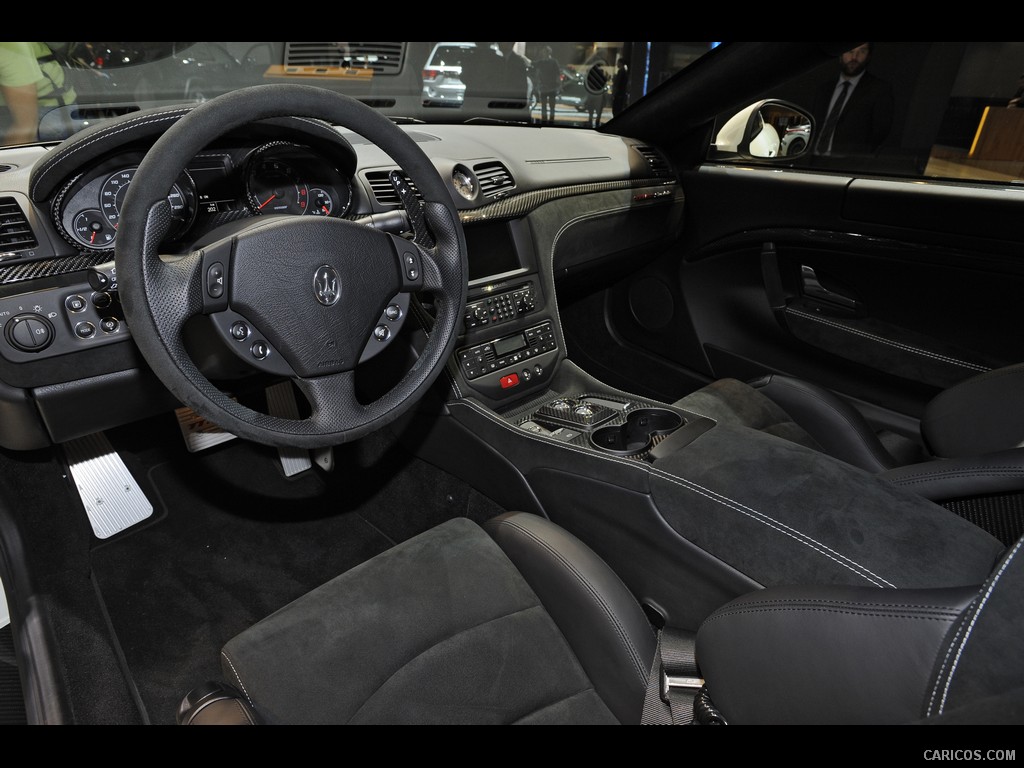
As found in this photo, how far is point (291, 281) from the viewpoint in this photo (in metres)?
1.11

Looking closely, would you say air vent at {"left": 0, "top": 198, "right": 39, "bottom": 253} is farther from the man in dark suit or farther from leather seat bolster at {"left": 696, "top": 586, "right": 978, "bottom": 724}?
the man in dark suit

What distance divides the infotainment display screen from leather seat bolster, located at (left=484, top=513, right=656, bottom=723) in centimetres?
90

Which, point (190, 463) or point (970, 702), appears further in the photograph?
point (190, 463)

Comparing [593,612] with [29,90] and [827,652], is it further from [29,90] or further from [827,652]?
[29,90]

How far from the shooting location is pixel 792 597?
0.85 m

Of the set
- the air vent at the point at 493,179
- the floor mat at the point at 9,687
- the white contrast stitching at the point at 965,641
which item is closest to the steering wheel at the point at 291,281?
the air vent at the point at 493,179

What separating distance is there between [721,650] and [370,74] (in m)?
1.82

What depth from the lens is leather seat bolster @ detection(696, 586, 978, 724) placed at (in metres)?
→ 0.70

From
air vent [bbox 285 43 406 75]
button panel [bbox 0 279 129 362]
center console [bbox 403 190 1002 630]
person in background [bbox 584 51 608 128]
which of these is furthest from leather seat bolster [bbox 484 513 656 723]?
person in background [bbox 584 51 608 128]

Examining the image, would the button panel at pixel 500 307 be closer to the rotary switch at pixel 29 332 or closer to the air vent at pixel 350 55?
the air vent at pixel 350 55

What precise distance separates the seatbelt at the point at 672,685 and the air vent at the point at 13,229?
4.38 ft

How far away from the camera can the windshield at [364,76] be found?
157cm

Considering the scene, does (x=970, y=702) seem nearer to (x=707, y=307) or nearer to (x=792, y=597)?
(x=792, y=597)
